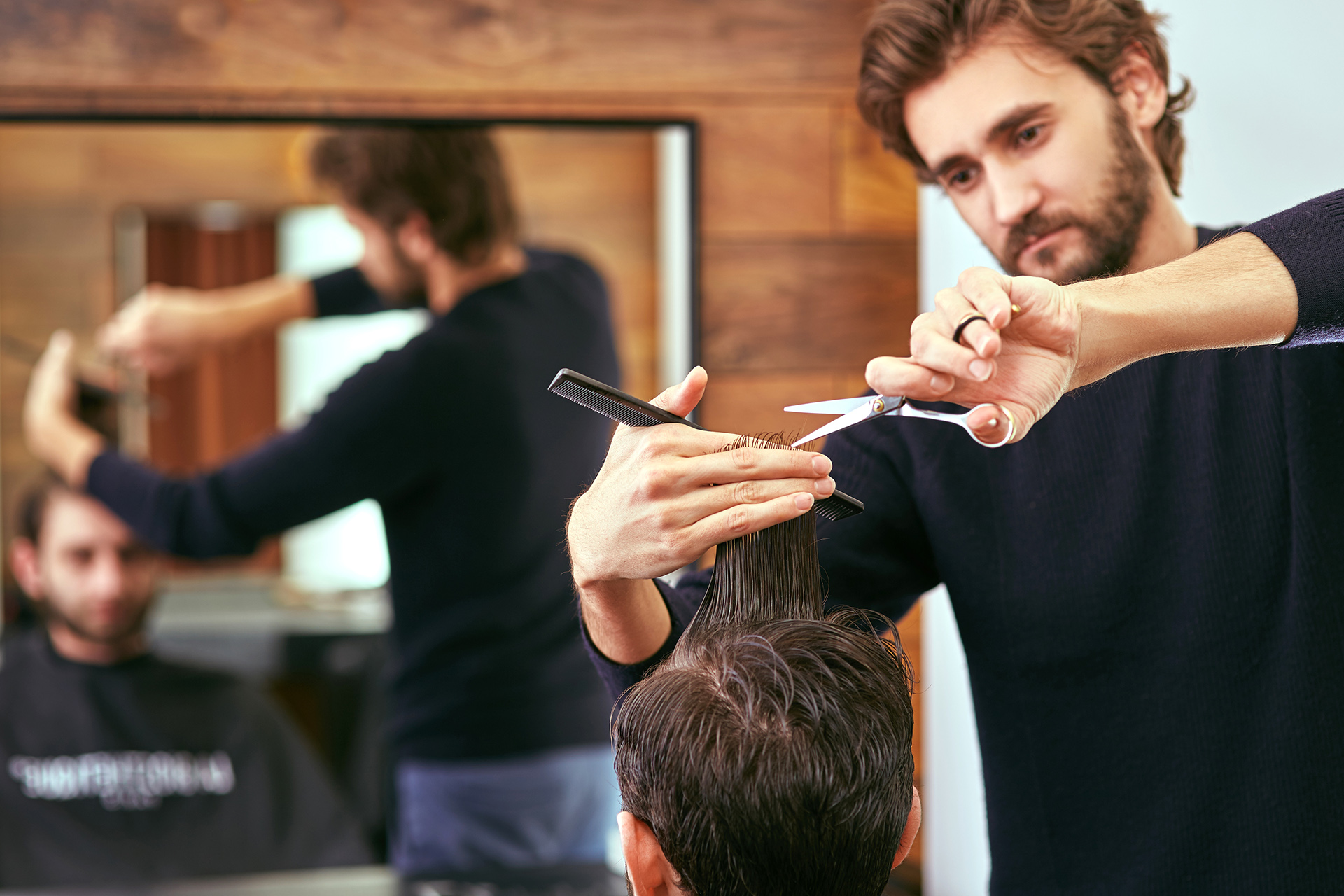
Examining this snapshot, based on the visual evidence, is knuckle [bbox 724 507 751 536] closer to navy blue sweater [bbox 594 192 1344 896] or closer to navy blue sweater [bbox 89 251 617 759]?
navy blue sweater [bbox 594 192 1344 896]

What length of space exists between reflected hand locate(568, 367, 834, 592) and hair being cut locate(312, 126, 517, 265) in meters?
1.38

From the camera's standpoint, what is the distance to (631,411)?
36.1 inches

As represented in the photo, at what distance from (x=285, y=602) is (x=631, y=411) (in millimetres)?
1493

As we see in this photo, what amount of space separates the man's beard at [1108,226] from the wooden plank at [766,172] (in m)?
1.02

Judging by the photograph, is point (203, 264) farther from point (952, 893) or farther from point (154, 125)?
point (952, 893)

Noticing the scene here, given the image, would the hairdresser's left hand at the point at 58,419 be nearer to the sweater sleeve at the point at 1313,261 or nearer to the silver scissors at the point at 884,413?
the silver scissors at the point at 884,413

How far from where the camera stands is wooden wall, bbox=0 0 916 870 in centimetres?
212

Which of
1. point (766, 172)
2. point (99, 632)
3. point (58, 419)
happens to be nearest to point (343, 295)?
point (58, 419)

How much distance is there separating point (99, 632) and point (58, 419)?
0.42 metres

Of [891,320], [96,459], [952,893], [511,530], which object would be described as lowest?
[952,893]

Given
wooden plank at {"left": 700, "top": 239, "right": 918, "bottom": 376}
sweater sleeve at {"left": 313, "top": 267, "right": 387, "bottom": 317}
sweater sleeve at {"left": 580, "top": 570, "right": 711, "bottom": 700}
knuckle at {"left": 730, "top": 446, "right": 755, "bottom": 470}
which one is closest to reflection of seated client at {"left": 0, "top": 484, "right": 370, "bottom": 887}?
sweater sleeve at {"left": 313, "top": 267, "right": 387, "bottom": 317}

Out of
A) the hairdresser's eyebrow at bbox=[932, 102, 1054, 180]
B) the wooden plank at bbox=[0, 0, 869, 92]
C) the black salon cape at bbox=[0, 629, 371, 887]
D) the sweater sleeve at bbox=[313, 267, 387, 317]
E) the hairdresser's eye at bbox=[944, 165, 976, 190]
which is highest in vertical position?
the wooden plank at bbox=[0, 0, 869, 92]

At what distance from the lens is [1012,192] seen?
1344 millimetres

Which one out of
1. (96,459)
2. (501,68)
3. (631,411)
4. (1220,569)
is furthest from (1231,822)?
(96,459)
